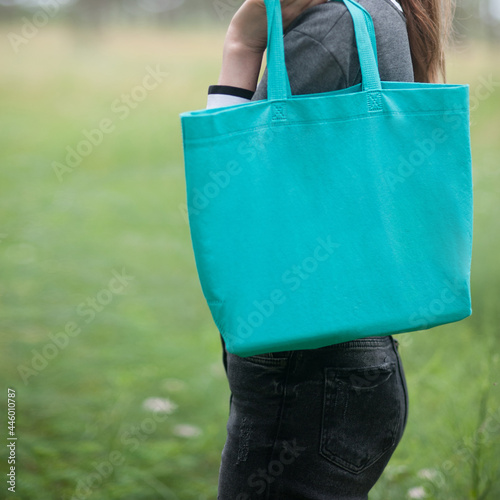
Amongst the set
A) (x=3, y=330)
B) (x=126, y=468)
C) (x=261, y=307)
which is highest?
(x=261, y=307)

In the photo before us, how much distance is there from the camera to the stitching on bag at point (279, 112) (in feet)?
3.43

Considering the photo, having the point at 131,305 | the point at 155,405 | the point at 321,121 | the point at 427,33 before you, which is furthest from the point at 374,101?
the point at 131,305

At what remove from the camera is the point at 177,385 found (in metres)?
3.13

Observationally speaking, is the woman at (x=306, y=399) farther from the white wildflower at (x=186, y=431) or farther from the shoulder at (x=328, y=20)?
the white wildflower at (x=186, y=431)

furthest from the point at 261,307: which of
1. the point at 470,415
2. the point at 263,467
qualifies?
the point at 470,415

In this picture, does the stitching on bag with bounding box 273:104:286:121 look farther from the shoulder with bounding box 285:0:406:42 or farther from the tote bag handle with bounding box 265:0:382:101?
the shoulder with bounding box 285:0:406:42

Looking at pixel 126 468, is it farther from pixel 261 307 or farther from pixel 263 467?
pixel 261 307

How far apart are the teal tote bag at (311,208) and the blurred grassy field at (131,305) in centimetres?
105

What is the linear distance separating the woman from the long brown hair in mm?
68

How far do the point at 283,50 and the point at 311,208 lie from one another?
0.90 ft

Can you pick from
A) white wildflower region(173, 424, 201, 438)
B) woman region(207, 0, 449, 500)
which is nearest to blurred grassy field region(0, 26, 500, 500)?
white wildflower region(173, 424, 201, 438)

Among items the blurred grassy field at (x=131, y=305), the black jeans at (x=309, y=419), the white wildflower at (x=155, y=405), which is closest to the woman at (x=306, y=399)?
the black jeans at (x=309, y=419)

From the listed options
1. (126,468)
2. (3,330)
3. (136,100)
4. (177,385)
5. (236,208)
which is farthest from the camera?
(136,100)

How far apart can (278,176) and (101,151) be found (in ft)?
20.5
